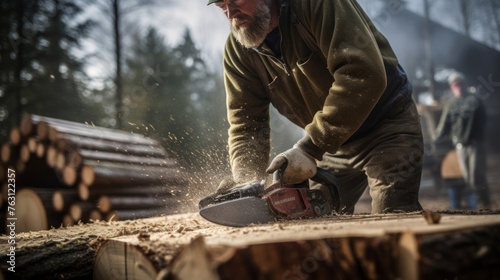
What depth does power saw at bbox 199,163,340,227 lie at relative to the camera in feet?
7.13

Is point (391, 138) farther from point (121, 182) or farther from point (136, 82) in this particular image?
point (136, 82)

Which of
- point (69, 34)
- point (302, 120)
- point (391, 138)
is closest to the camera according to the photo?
point (391, 138)

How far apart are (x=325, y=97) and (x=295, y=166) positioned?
67 centimetres

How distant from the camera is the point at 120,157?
543 centimetres

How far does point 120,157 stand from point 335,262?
175 inches

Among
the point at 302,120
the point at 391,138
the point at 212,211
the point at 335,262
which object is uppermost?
the point at 302,120

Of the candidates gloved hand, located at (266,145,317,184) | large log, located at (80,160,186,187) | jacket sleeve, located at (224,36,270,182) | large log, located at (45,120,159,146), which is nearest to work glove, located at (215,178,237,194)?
gloved hand, located at (266,145,317,184)

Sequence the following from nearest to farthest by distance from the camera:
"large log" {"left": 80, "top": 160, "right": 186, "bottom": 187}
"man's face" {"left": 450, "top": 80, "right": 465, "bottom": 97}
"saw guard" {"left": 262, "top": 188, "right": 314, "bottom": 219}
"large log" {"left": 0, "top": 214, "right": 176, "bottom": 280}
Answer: "large log" {"left": 0, "top": 214, "right": 176, "bottom": 280}, "saw guard" {"left": 262, "top": 188, "right": 314, "bottom": 219}, "large log" {"left": 80, "top": 160, "right": 186, "bottom": 187}, "man's face" {"left": 450, "top": 80, "right": 465, "bottom": 97}

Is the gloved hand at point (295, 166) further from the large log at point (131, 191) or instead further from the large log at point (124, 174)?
the large log at point (131, 191)

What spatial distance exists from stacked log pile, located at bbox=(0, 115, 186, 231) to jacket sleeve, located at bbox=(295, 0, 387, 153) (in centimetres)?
321

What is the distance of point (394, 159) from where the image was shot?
9.27ft

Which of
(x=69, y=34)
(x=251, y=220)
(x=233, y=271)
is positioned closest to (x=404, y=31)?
(x=69, y=34)

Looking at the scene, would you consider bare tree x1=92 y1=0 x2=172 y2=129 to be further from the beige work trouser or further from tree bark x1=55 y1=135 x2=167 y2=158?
the beige work trouser

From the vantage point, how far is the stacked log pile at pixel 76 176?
484 centimetres
